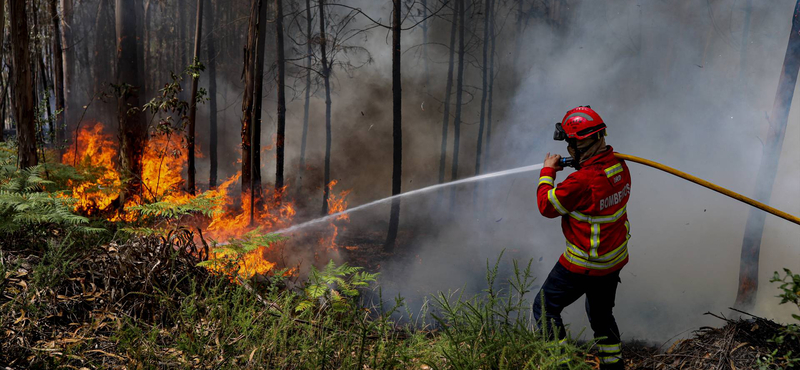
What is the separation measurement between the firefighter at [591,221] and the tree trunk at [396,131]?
5648mm

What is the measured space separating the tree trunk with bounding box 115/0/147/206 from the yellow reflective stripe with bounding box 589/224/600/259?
278 inches

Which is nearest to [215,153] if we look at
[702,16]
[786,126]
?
[702,16]

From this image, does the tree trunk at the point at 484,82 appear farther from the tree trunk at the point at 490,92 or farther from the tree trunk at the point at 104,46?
the tree trunk at the point at 104,46

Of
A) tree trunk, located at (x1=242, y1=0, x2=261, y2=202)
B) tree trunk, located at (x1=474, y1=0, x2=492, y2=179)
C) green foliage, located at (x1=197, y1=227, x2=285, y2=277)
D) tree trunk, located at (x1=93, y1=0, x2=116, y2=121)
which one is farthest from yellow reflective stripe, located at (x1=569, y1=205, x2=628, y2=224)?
tree trunk, located at (x1=93, y1=0, x2=116, y2=121)

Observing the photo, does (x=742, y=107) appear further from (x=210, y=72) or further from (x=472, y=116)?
(x=210, y=72)

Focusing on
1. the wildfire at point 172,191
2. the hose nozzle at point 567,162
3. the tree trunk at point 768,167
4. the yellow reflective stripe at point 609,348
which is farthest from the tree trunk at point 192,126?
the tree trunk at point 768,167

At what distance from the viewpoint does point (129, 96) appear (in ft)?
24.3

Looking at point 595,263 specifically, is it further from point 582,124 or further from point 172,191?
point 172,191

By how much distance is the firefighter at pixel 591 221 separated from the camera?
316 cm

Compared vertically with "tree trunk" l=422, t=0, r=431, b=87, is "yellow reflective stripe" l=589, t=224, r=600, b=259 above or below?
below

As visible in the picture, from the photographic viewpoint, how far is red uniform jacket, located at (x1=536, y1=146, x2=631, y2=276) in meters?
3.14

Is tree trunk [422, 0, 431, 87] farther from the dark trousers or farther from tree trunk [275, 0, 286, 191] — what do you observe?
the dark trousers

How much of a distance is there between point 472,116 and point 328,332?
24.8 feet

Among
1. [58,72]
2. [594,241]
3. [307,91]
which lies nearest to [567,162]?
[594,241]
